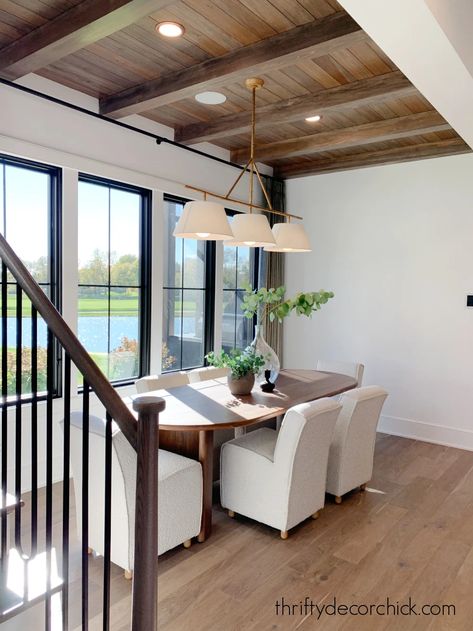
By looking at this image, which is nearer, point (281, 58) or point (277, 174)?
point (281, 58)

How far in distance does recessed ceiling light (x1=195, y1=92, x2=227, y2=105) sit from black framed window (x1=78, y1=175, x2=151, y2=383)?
96 cm

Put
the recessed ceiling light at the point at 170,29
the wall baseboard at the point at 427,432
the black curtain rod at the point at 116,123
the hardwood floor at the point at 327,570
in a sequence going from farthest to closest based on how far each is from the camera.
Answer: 1. the wall baseboard at the point at 427,432
2. the black curtain rod at the point at 116,123
3. the recessed ceiling light at the point at 170,29
4. the hardwood floor at the point at 327,570

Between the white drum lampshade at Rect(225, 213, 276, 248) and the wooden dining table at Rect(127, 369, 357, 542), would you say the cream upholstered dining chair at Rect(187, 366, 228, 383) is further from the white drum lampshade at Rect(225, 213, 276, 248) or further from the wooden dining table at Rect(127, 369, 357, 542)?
the white drum lampshade at Rect(225, 213, 276, 248)

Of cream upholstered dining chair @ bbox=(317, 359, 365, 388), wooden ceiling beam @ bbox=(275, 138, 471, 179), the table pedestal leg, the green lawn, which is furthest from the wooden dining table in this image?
wooden ceiling beam @ bbox=(275, 138, 471, 179)

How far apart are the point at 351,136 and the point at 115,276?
2.45 metres

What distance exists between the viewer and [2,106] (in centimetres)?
315

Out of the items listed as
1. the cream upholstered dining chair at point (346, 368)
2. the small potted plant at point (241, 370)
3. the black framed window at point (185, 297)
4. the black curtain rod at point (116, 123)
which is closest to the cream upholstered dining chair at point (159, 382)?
the small potted plant at point (241, 370)

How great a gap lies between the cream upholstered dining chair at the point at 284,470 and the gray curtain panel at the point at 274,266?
259 centimetres

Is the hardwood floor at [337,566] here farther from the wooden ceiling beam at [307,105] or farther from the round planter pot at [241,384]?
the wooden ceiling beam at [307,105]

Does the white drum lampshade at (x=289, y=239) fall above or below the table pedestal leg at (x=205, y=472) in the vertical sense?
above

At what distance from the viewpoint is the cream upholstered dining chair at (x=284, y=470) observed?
2777 mm

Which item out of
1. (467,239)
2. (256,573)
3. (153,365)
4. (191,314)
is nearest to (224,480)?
(256,573)

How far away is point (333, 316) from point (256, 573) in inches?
134

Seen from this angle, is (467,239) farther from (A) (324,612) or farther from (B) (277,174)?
(A) (324,612)
